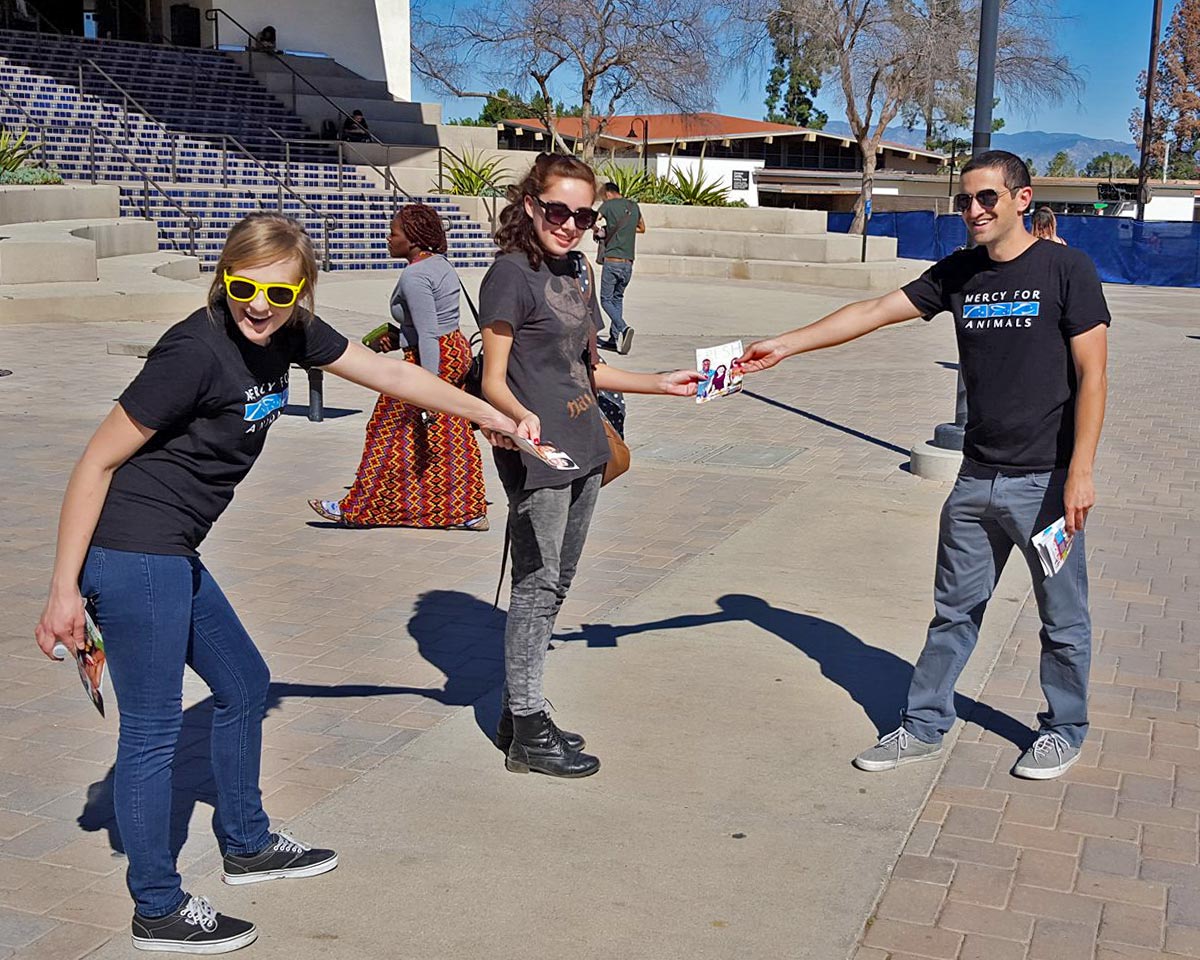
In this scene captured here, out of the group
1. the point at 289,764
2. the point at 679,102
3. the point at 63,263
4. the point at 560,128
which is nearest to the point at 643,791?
the point at 289,764

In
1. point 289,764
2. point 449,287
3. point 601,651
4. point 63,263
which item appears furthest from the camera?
point 63,263

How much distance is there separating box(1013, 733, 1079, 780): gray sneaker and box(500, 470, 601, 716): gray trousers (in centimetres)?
158

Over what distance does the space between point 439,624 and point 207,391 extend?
2931 mm

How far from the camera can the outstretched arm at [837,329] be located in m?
4.59

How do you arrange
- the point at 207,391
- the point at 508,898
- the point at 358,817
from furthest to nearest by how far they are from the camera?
the point at 358,817 → the point at 508,898 → the point at 207,391

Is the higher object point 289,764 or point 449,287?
point 449,287

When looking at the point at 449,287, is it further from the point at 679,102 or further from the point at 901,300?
the point at 679,102

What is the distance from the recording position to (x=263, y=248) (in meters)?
3.20

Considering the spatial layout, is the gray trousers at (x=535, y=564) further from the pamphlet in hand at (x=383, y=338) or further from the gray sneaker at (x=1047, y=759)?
the pamphlet in hand at (x=383, y=338)

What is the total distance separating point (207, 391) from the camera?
10.4 feet

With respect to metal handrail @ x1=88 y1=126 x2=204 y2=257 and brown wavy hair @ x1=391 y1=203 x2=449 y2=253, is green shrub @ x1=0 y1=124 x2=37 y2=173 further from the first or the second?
brown wavy hair @ x1=391 y1=203 x2=449 y2=253

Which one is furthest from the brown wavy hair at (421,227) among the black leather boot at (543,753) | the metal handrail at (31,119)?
the metal handrail at (31,119)

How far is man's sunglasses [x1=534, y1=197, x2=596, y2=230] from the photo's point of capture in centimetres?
415

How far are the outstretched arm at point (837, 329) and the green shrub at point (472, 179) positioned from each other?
25.3m
